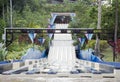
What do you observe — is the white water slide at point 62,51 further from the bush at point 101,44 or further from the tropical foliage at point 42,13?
the tropical foliage at point 42,13

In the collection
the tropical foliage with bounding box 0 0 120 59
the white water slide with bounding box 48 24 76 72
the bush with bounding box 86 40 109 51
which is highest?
the tropical foliage with bounding box 0 0 120 59

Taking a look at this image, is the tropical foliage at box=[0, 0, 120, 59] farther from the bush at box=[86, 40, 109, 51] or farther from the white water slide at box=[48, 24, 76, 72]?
the white water slide at box=[48, 24, 76, 72]

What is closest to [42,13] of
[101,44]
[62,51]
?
[62,51]

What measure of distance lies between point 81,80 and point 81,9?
46.7 m

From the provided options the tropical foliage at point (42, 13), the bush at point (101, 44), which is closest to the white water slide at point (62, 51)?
the bush at point (101, 44)

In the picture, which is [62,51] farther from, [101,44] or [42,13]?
[42,13]

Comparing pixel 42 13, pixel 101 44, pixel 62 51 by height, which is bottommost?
pixel 62 51

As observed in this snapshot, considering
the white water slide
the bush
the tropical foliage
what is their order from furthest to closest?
the white water slide
the bush
the tropical foliage

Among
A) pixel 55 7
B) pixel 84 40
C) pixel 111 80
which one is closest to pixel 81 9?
pixel 55 7

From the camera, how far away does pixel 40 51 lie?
38.5 meters

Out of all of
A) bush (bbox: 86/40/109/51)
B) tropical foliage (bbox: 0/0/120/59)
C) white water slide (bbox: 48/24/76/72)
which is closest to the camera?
tropical foliage (bbox: 0/0/120/59)

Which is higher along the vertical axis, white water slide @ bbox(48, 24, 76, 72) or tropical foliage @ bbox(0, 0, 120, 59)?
tropical foliage @ bbox(0, 0, 120, 59)

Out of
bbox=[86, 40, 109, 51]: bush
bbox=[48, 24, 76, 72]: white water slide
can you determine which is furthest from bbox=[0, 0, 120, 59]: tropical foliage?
bbox=[48, 24, 76, 72]: white water slide

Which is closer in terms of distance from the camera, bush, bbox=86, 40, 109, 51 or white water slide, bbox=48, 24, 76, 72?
bush, bbox=86, 40, 109, 51
